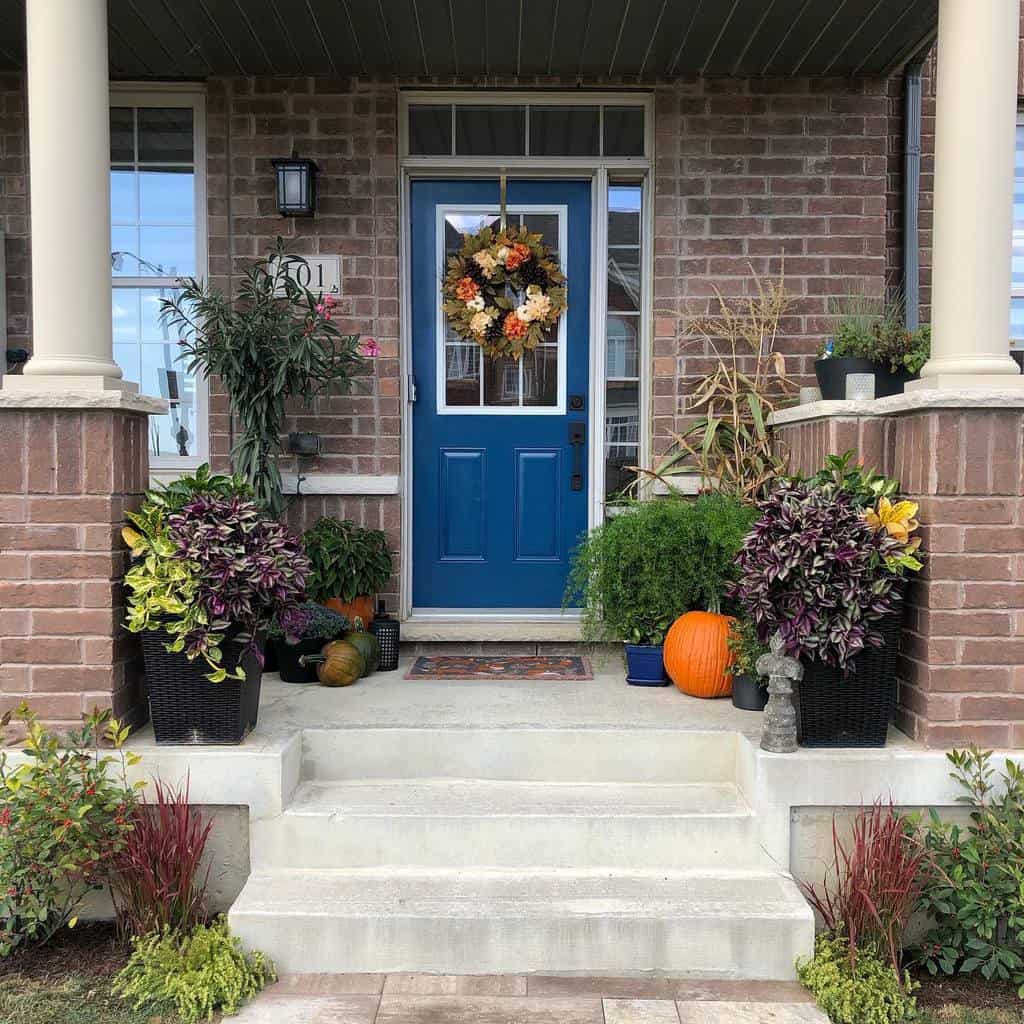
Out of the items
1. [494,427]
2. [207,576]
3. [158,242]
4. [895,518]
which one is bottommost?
[207,576]

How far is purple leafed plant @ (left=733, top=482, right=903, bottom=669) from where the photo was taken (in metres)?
2.97

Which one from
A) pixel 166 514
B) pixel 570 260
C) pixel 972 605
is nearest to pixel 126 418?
pixel 166 514

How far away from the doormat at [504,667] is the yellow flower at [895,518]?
1544 mm

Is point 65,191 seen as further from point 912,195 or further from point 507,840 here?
point 912,195

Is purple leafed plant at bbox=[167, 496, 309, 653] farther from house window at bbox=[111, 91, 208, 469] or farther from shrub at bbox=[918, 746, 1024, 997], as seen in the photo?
shrub at bbox=[918, 746, 1024, 997]

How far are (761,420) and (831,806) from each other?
1.90m

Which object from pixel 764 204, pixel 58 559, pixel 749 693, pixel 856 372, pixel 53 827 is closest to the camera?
pixel 53 827

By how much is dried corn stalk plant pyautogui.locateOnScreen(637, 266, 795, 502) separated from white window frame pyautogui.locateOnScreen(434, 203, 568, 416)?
55 centimetres

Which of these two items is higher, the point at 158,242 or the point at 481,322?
the point at 158,242

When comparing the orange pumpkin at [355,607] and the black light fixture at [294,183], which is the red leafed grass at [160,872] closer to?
the orange pumpkin at [355,607]

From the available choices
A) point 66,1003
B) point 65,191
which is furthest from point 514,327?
point 66,1003

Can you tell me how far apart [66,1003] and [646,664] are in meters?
2.33

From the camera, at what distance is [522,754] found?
11.1ft

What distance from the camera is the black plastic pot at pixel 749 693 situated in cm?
363
